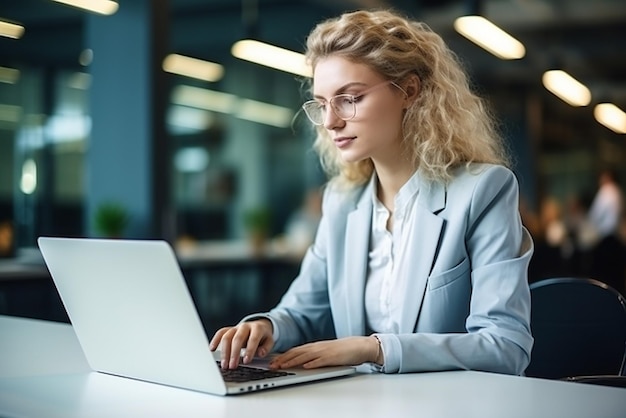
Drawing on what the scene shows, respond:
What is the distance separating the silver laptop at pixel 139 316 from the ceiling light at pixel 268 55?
5.88m

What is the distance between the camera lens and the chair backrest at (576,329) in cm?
199

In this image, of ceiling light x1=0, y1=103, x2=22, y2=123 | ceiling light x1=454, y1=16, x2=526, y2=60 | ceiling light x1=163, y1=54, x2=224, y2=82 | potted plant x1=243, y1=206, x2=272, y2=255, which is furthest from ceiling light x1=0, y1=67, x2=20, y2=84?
ceiling light x1=454, y1=16, x2=526, y2=60

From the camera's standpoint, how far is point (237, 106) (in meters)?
9.94

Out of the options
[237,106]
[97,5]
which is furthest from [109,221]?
[237,106]

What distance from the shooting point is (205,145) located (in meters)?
9.87

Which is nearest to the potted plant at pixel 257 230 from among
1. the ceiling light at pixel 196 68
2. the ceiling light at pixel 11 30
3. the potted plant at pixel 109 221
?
the ceiling light at pixel 196 68

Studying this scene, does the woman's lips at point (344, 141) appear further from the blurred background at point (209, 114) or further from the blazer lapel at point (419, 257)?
the blurred background at point (209, 114)

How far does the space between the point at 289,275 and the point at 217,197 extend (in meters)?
2.41

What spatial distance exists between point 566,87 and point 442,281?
5.77 m

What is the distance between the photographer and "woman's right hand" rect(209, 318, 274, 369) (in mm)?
1539

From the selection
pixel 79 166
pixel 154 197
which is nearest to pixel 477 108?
pixel 154 197

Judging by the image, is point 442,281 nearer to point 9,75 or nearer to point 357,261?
point 357,261

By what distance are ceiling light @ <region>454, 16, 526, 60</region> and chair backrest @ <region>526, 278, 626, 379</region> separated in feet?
15.3

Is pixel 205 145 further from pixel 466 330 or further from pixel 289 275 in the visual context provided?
pixel 466 330
